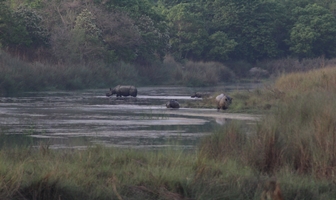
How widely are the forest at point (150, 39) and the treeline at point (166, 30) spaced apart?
0.27ft

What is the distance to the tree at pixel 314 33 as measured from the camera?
73.2 meters

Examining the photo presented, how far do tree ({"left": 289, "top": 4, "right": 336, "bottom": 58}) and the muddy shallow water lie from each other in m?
42.3

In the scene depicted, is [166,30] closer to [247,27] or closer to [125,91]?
[247,27]

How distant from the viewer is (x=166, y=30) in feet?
207

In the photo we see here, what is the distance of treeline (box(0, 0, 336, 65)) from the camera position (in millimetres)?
50719

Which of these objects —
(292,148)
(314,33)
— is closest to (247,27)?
(314,33)

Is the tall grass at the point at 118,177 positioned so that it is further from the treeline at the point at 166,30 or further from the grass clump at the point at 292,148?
the treeline at the point at 166,30

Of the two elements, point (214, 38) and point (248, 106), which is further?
point (214, 38)

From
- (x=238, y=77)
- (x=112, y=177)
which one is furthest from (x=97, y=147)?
(x=238, y=77)

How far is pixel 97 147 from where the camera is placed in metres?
12.7

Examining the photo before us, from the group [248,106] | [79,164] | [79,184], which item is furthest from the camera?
[248,106]

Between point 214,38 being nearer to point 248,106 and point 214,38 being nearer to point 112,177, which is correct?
point 248,106

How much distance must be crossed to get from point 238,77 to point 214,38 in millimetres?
5553

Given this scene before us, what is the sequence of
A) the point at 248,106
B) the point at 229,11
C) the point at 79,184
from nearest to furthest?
the point at 79,184 < the point at 248,106 < the point at 229,11
